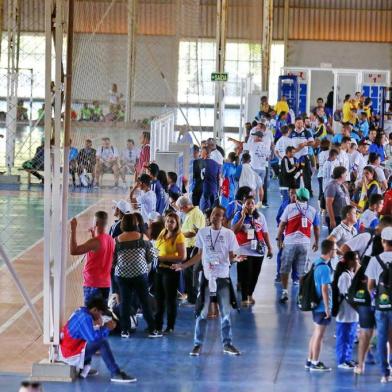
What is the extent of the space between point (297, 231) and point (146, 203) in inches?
85.3

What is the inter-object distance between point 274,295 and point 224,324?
3323mm

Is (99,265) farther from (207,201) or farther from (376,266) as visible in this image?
(207,201)

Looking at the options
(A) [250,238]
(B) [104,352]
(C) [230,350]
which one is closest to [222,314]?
(C) [230,350]

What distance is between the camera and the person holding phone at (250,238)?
551 inches

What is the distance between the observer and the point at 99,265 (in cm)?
1200

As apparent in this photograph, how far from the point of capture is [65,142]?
10.8m

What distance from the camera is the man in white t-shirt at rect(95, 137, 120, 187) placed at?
21.8m

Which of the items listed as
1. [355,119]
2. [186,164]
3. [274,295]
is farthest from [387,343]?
[355,119]

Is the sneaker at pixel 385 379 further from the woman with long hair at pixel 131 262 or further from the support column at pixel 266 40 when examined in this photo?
the support column at pixel 266 40

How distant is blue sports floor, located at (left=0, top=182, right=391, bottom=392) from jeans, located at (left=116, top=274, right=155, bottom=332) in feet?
1.02

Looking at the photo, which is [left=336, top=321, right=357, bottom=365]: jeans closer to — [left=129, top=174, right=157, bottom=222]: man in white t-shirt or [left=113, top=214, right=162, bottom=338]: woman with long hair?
[left=113, top=214, right=162, bottom=338]: woman with long hair

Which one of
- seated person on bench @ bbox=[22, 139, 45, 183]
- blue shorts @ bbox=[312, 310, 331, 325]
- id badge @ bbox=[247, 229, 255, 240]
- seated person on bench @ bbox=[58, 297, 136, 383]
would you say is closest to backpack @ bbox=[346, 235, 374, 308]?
blue shorts @ bbox=[312, 310, 331, 325]

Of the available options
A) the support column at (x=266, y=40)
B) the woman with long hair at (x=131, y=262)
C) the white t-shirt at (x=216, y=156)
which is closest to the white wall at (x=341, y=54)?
the support column at (x=266, y=40)

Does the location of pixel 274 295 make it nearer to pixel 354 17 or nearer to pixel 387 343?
pixel 387 343
